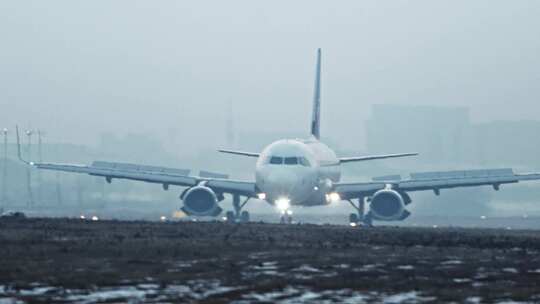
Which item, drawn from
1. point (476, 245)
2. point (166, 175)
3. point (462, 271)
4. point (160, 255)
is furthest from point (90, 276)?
point (166, 175)

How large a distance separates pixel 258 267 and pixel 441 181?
45.2m

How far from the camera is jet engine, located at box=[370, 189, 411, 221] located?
68438mm

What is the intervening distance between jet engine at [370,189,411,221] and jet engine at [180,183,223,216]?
30.6 feet

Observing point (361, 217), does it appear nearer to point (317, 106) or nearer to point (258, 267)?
point (317, 106)

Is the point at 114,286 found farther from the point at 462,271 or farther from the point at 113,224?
the point at 113,224

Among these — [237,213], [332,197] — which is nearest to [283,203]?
[237,213]

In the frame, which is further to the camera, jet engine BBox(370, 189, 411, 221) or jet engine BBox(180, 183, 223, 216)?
jet engine BBox(180, 183, 223, 216)

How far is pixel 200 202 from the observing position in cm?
7081

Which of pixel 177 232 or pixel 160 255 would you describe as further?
pixel 177 232

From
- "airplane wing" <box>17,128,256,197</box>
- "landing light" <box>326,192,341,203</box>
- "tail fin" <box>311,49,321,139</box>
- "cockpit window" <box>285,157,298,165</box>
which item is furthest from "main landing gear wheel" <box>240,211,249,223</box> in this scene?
"tail fin" <box>311,49,321,139</box>

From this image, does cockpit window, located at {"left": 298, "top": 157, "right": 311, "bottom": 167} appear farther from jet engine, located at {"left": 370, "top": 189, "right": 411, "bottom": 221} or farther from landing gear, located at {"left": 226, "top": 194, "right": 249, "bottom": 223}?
landing gear, located at {"left": 226, "top": 194, "right": 249, "bottom": 223}

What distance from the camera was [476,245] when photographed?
1548 inches

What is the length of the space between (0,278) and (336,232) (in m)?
23.8

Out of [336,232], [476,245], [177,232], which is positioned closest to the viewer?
[476,245]
